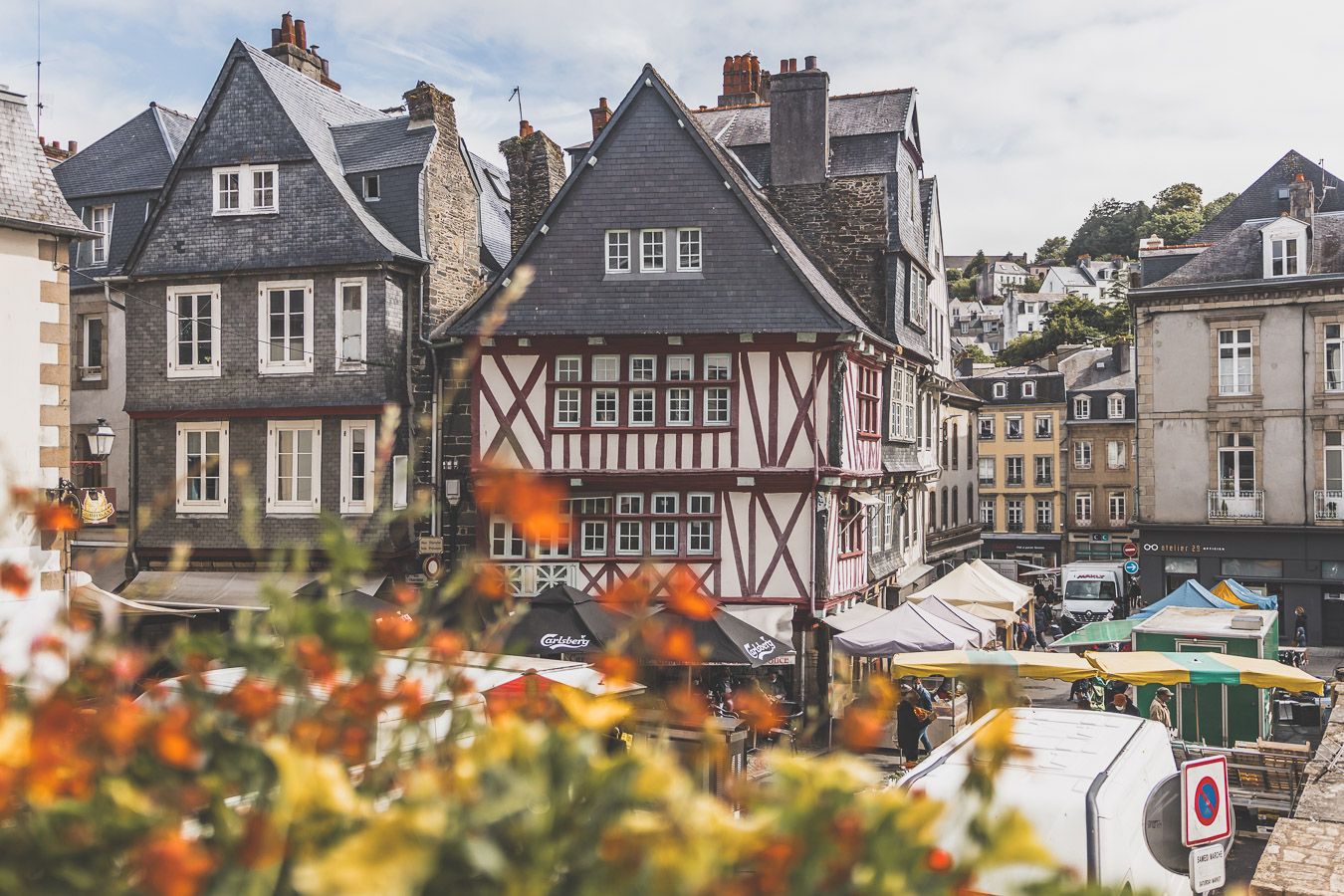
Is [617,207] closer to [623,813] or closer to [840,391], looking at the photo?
[840,391]

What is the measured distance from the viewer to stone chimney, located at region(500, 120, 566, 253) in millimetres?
23875

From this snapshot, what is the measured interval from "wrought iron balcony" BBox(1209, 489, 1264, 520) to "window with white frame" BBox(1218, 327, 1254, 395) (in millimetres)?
2479

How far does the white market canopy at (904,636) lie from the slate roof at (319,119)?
1024 cm

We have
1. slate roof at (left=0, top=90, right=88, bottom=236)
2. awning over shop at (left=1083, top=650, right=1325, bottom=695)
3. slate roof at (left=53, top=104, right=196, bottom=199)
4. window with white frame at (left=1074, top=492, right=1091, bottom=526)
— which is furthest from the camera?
window with white frame at (left=1074, top=492, right=1091, bottom=526)

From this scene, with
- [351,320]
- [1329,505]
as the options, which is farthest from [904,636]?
[1329,505]

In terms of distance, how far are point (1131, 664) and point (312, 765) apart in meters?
15.1

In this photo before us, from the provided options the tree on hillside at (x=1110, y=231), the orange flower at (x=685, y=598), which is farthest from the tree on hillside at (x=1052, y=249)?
the orange flower at (x=685, y=598)

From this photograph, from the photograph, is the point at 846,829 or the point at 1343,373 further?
the point at 1343,373

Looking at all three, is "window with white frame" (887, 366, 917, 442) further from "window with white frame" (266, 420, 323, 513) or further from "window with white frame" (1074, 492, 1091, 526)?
"window with white frame" (1074, 492, 1091, 526)

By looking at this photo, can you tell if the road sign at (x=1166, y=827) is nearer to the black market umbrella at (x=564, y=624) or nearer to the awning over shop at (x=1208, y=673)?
the awning over shop at (x=1208, y=673)

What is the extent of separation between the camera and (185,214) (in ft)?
71.3

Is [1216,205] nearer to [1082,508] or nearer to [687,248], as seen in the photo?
[1082,508]

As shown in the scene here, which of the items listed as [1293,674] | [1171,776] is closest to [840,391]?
[1293,674]

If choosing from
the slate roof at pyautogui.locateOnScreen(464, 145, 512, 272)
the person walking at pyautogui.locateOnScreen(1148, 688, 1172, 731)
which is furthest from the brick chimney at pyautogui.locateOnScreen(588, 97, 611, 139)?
the person walking at pyautogui.locateOnScreen(1148, 688, 1172, 731)
